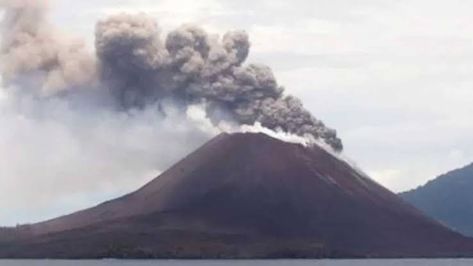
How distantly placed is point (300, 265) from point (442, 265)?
19.0m

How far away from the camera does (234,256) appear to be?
631 feet

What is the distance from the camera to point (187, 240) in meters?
198

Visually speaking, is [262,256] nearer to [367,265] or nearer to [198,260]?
[198,260]

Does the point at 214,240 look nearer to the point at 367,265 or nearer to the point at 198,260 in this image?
the point at 198,260

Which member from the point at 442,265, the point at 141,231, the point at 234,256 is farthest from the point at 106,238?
the point at 442,265

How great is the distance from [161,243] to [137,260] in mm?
4715

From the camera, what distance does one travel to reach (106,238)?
648 ft

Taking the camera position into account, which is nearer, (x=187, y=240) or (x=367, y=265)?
(x=367, y=265)

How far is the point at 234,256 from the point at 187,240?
9.57 m

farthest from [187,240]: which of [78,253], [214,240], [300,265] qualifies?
[300,265]

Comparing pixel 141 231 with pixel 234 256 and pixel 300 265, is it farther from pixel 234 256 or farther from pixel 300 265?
pixel 300 265

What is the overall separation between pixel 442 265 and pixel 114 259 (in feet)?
170

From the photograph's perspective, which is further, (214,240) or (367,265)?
(214,240)

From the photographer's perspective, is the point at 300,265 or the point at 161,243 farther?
the point at 161,243
